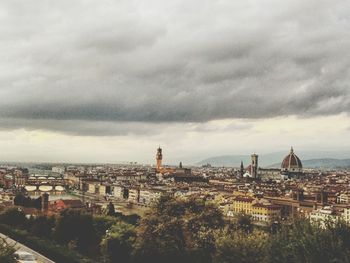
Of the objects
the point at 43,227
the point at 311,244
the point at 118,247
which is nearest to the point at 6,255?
the point at 311,244

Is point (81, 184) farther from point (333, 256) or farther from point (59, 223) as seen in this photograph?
point (333, 256)

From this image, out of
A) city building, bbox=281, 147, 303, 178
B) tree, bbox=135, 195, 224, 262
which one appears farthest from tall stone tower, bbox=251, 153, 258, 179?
tree, bbox=135, 195, 224, 262

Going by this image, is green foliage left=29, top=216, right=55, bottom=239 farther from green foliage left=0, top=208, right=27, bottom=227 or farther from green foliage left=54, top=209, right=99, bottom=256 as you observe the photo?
green foliage left=0, top=208, right=27, bottom=227

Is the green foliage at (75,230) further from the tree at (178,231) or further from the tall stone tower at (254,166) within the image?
the tall stone tower at (254,166)

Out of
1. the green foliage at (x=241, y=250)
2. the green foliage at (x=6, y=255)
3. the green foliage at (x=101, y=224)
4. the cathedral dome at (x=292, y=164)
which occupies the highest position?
the cathedral dome at (x=292, y=164)

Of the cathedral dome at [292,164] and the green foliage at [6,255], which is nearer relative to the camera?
the green foliage at [6,255]

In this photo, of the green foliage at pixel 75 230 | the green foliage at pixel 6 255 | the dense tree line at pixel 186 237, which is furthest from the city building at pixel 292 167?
the green foliage at pixel 6 255

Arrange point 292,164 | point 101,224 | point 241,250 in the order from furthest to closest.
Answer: point 292,164 → point 101,224 → point 241,250

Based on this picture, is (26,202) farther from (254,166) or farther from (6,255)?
(254,166)

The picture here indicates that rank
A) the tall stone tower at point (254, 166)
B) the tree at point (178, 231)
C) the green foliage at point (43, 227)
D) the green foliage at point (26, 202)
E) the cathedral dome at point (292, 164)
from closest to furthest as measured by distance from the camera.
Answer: the tree at point (178, 231) → the green foliage at point (43, 227) → the green foliage at point (26, 202) → the tall stone tower at point (254, 166) → the cathedral dome at point (292, 164)
